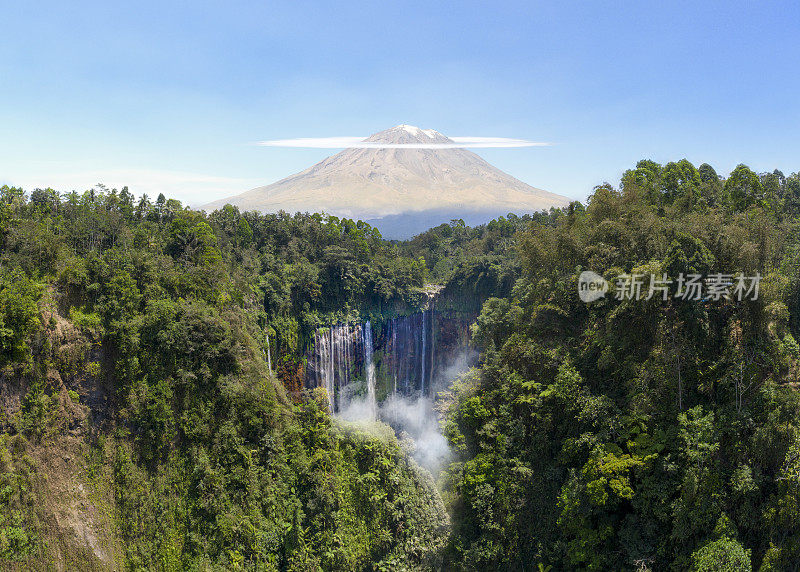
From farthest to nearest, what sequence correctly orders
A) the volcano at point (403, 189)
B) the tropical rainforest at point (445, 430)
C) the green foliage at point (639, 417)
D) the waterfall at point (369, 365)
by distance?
1. the volcano at point (403, 189)
2. the waterfall at point (369, 365)
3. the tropical rainforest at point (445, 430)
4. the green foliage at point (639, 417)

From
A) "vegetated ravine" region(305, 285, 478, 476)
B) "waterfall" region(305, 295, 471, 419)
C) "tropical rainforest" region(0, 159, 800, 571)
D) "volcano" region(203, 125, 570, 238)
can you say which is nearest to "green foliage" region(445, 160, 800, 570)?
"tropical rainforest" region(0, 159, 800, 571)

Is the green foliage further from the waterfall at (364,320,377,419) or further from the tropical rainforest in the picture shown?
the waterfall at (364,320,377,419)

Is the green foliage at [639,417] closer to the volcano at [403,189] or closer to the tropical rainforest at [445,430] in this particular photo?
the tropical rainforest at [445,430]

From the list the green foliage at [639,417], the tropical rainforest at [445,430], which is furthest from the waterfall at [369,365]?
the green foliage at [639,417]

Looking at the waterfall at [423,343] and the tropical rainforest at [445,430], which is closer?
the tropical rainforest at [445,430]

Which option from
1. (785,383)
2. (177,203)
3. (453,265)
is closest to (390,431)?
(785,383)

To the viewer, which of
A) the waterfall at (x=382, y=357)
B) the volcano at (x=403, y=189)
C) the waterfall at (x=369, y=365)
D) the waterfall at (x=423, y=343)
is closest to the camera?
the waterfall at (x=382, y=357)
